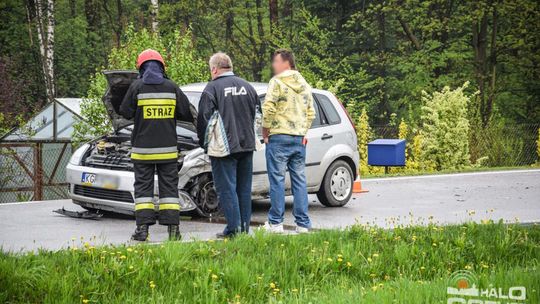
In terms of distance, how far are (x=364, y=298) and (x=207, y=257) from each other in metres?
1.99

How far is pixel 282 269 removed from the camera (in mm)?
7559

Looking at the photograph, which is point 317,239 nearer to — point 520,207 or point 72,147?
point 520,207

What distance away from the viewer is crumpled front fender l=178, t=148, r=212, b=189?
35.1ft

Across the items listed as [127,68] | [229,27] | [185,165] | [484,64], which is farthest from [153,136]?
[229,27]

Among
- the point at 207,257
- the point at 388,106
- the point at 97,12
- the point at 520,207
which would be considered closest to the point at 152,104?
the point at 207,257

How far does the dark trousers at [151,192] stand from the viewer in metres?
9.28

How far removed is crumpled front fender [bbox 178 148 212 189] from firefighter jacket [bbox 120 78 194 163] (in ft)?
4.52

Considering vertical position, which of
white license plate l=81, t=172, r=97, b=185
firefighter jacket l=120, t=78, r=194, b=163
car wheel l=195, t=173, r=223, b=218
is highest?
firefighter jacket l=120, t=78, r=194, b=163

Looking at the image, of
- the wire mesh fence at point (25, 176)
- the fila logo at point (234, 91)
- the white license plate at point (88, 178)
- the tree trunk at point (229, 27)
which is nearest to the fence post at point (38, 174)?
the wire mesh fence at point (25, 176)

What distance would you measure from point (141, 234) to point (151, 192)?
45cm

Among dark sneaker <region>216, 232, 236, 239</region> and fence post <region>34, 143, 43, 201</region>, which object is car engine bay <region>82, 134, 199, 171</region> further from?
fence post <region>34, 143, 43, 201</region>

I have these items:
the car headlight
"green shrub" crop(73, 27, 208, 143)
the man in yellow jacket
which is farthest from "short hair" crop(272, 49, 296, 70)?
"green shrub" crop(73, 27, 208, 143)

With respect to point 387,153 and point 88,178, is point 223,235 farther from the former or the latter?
point 387,153

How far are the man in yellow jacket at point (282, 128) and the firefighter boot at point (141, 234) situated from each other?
1.43m
